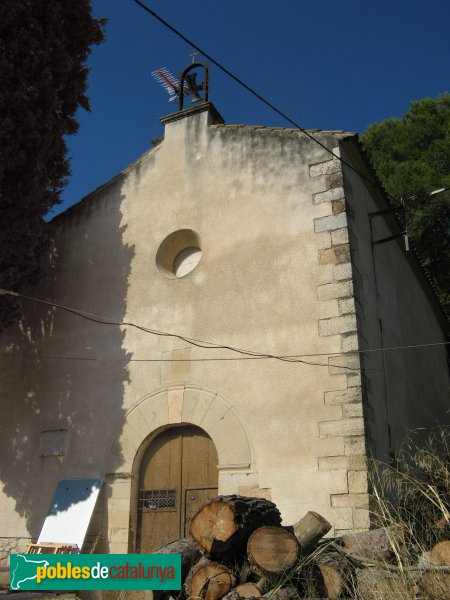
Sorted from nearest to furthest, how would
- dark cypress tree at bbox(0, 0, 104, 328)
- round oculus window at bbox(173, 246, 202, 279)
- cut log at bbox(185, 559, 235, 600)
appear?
cut log at bbox(185, 559, 235, 600) → dark cypress tree at bbox(0, 0, 104, 328) → round oculus window at bbox(173, 246, 202, 279)

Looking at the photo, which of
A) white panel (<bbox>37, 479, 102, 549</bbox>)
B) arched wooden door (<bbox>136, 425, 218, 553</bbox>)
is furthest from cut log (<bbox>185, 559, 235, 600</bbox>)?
white panel (<bbox>37, 479, 102, 549</bbox>)

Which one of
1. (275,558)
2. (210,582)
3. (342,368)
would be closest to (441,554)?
(275,558)

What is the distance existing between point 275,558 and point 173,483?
133 inches

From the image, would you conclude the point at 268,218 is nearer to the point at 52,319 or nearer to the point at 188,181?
the point at 188,181

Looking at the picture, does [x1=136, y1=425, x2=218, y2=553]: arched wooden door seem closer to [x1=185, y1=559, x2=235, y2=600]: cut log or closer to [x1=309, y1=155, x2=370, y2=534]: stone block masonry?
Answer: [x1=309, y1=155, x2=370, y2=534]: stone block masonry

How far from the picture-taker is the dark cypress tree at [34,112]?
7703mm

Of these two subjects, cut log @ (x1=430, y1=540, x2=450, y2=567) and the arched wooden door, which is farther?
the arched wooden door

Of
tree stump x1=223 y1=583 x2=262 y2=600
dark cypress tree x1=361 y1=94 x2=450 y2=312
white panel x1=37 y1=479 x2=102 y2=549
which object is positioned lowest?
tree stump x1=223 y1=583 x2=262 y2=600

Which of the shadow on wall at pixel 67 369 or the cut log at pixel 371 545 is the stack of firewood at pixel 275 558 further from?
the shadow on wall at pixel 67 369

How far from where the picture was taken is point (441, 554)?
428 cm

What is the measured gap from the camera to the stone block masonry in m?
6.34

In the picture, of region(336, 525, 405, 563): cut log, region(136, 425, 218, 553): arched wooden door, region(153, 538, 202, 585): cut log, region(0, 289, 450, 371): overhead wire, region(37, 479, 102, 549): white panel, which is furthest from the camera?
region(37, 479, 102, 549): white panel

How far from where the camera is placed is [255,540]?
15.0ft

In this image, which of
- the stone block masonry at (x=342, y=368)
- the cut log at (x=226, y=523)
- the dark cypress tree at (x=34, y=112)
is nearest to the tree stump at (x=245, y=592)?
the cut log at (x=226, y=523)
